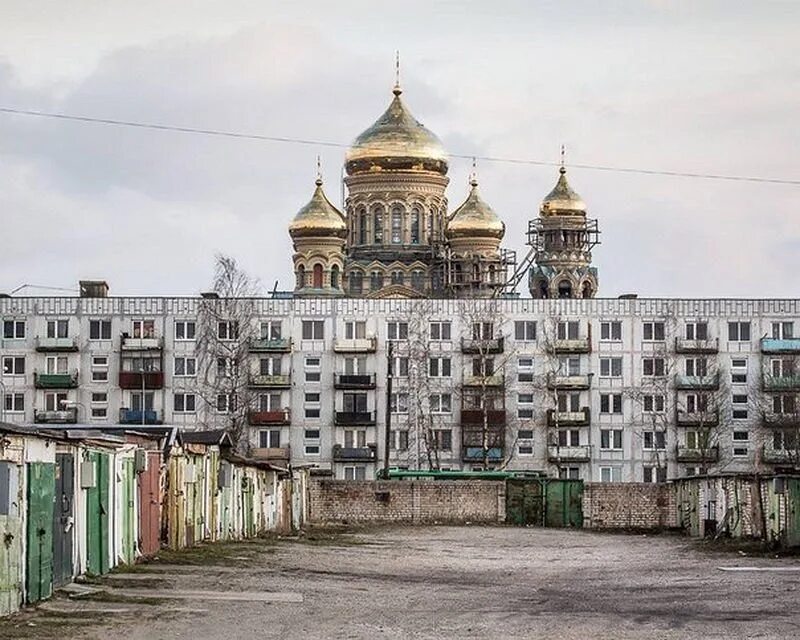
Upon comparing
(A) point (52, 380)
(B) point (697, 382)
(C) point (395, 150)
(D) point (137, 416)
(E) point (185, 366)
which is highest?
(C) point (395, 150)

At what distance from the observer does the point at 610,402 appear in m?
102

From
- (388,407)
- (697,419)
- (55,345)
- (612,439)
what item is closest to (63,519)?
(388,407)

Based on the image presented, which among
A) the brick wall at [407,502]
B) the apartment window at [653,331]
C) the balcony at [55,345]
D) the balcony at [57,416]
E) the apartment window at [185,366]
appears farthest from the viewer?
the apartment window at [653,331]

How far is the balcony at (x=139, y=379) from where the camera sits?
100125 millimetres

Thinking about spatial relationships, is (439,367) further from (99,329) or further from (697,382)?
(99,329)

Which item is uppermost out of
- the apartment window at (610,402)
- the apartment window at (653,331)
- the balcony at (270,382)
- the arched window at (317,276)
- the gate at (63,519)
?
the arched window at (317,276)

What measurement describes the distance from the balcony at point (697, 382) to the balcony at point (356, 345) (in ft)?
51.3

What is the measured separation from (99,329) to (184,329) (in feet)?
14.2

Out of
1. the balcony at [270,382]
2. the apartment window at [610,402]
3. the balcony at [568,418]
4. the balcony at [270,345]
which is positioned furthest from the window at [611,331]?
the balcony at [270,382]

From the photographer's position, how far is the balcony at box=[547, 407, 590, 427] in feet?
330

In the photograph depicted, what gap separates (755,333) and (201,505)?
64.7m

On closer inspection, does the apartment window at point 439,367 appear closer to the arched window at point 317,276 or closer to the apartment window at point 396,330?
the apartment window at point 396,330

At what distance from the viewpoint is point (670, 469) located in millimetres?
100625

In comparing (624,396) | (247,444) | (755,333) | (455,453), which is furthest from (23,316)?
(755,333)
